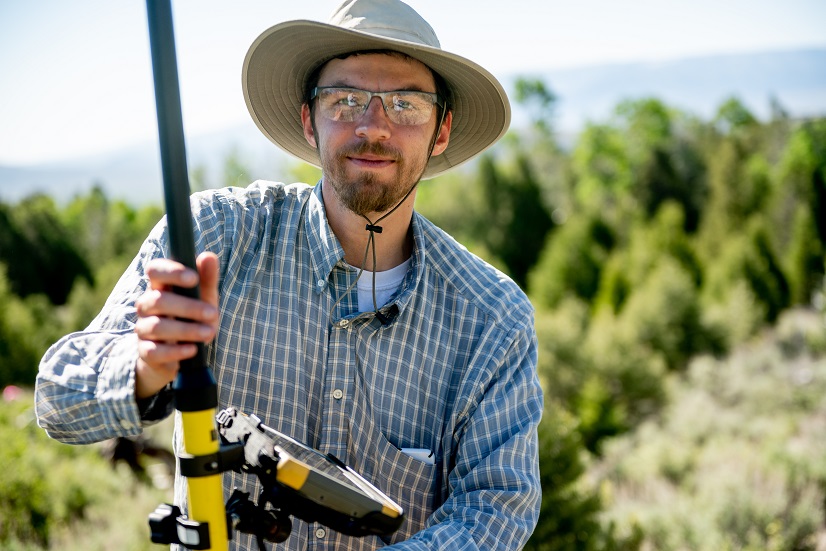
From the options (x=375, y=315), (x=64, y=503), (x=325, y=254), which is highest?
(x=325, y=254)

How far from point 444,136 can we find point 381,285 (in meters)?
0.61

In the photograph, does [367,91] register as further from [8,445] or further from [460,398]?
[8,445]

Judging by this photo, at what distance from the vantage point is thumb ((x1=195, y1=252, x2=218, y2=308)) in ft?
4.80

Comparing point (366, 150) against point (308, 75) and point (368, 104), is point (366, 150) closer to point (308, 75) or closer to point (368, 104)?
point (368, 104)

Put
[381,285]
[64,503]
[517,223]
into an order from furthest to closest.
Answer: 1. [517,223]
2. [64,503]
3. [381,285]

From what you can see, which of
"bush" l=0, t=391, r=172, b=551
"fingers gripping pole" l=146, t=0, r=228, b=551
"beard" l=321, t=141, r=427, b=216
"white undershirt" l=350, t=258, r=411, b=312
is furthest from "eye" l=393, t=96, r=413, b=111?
"bush" l=0, t=391, r=172, b=551

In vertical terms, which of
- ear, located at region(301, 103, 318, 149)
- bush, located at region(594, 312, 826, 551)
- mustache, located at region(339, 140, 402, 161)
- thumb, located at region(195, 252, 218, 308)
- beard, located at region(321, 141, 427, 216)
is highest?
ear, located at region(301, 103, 318, 149)

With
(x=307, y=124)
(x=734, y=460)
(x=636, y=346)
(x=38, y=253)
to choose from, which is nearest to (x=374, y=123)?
(x=307, y=124)

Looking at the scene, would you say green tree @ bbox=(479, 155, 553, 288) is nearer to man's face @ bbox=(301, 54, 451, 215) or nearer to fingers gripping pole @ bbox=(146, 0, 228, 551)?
man's face @ bbox=(301, 54, 451, 215)

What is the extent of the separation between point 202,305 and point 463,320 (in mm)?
1264

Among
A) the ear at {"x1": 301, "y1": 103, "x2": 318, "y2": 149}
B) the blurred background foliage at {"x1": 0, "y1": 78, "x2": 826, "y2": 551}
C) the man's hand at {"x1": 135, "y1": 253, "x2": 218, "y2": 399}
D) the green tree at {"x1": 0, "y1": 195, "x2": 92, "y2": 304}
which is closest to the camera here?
the man's hand at {"x1": 135, "y1": 253, "x2": 218, "y2": 399}

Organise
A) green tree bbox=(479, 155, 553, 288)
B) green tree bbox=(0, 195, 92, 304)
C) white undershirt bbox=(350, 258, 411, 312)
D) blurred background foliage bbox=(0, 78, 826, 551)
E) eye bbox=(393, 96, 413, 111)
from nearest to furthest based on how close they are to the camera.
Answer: eye bbox=(393, 96, 413, 111)
white undershirt bbox=(350, 258, 411, 312)
blurred background foliage bbox=(0, 78, 826, 551)
green tree bbox=(0, 195, 92, 304)
green tree bbox=(479, 155, 553, 288)

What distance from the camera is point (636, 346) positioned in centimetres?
1841

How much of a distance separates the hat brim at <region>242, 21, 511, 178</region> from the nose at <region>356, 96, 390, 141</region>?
19cm
